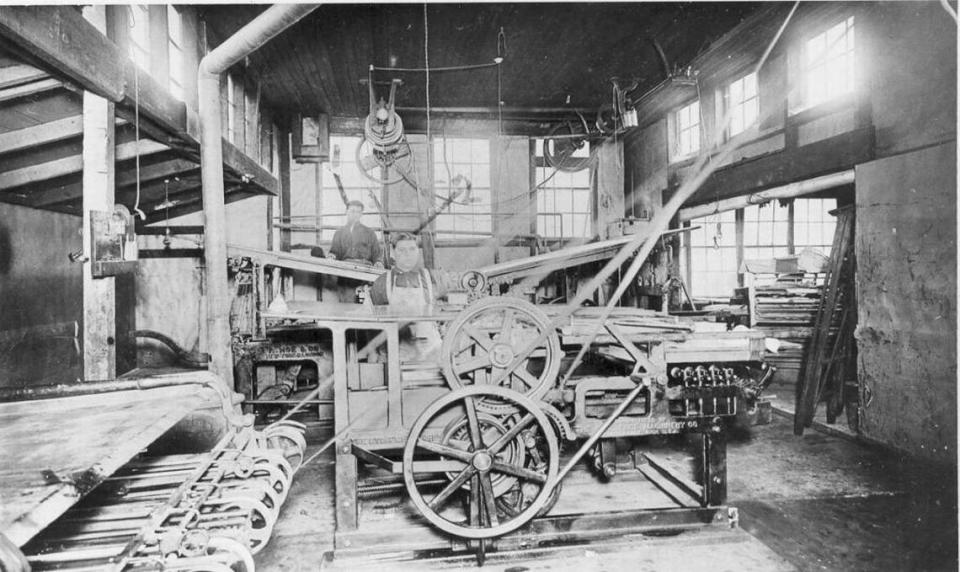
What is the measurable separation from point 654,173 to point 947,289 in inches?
296

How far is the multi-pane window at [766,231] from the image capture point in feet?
33.5

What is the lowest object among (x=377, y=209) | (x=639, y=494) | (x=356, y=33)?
(x=639, y=494)

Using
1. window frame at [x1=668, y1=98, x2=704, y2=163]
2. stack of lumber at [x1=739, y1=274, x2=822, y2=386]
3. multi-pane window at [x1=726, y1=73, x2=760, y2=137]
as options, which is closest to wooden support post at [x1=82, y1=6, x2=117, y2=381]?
stack of lumber at [x1=739, y1=274, x2=822, y2=386]

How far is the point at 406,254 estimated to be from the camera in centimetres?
511

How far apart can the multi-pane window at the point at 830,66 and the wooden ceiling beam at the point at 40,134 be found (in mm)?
7951

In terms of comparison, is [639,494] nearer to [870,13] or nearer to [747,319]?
[747,319]

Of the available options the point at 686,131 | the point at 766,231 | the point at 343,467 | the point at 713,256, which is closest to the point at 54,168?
the point at 343,467

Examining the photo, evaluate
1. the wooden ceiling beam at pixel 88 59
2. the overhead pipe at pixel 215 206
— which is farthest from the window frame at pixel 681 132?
the wooden ceiling beam at pixel 88 59

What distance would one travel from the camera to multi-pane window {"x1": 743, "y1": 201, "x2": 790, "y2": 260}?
10.2 m

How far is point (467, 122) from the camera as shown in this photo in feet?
38.5

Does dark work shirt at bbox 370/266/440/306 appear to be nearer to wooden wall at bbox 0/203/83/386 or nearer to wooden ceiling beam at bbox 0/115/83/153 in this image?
wooden ceiling beam at bbox 0/115/83/153

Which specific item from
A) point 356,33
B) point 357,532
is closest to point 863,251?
point 357,532

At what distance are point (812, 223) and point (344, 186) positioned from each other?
9030 millimetres

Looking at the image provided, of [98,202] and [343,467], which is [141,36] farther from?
[343,467]
